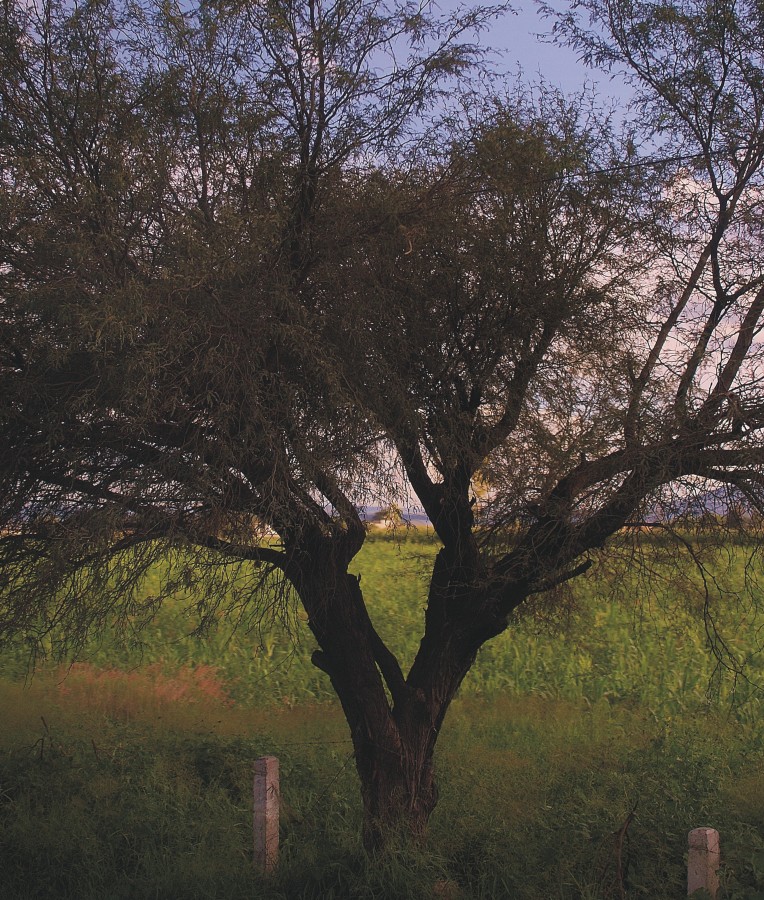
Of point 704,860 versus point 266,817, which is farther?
point 266,817

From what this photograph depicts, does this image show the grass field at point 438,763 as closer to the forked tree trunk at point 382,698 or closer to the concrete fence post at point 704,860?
the forked tree trunk at point 382,698

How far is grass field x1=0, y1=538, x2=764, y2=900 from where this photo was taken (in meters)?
7.38

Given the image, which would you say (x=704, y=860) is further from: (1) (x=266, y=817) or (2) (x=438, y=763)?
(2) (x=438, y=763)

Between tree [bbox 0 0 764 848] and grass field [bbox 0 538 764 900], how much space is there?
1030 millimetres

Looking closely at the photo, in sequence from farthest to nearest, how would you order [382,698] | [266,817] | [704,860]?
1. [382,698]
2. [266,817]
3. [704,860]

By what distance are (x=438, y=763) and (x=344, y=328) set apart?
636cm

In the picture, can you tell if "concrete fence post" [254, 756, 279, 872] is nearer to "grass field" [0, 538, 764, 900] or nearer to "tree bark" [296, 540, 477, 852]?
"grass field" [0, 538, 764, 900]

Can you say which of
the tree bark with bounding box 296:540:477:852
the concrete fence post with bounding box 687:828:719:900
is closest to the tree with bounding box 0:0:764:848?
the tree bark with bounding box 296:540:477:852

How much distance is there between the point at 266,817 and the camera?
742cm

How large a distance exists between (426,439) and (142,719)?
812 centimetres

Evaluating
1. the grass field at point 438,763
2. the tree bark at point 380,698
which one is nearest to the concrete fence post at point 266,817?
Result: the grass field at point 438,763

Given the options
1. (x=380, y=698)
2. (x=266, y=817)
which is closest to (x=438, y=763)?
(x=380, y=698)

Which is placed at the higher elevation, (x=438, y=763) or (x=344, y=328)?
(x=344, y=328)

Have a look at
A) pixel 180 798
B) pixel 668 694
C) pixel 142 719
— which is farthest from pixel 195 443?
pixel 668 694
